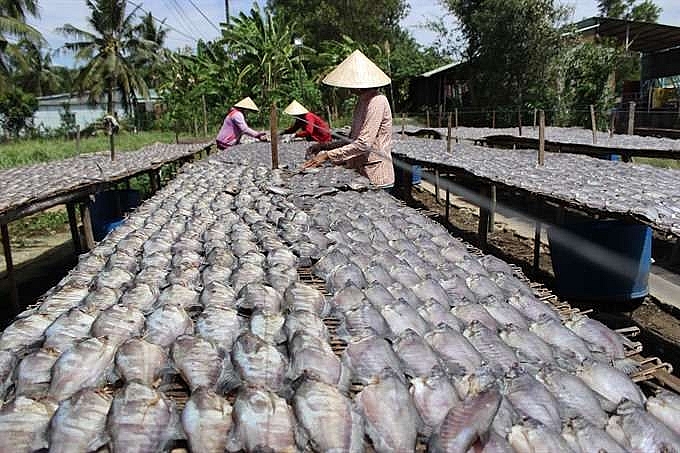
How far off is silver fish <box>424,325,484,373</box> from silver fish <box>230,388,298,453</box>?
582mm

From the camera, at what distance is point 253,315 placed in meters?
2.06

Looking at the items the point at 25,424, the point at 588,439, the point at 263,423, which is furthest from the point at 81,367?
the point at 588,439

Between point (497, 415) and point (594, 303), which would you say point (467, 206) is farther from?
point (497, 415)

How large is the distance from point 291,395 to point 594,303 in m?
5.63

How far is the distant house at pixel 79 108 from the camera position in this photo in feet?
116

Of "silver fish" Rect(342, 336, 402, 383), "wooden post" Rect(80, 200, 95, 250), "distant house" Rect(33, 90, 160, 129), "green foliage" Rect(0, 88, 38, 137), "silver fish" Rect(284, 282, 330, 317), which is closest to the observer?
"silver fish" Rect(342, 336, 402, 383)

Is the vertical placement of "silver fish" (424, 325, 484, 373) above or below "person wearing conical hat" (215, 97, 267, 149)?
below

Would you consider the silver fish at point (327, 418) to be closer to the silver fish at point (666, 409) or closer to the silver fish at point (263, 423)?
the silver fish at point (263, 423)

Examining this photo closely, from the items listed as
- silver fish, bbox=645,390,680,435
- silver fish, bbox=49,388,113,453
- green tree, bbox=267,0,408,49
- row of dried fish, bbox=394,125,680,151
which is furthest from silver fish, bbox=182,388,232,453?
green tree, bbox=267,0,408,49

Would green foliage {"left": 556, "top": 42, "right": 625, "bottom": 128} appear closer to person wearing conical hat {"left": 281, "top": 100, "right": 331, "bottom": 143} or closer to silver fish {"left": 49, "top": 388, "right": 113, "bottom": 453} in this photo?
person wearing conical hat {"left": 281, "top": 100, "right": 331, "bottom": 143}

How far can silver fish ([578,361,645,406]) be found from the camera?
1.73 metres

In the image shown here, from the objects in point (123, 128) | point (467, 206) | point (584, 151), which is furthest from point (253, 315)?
point (123, 128)

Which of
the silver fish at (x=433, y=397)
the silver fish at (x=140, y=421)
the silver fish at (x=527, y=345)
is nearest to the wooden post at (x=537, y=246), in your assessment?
the silver fish at (x=527, y=345)

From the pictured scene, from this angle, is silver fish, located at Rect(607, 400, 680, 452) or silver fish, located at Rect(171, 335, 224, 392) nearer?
silver fish, located at Rect(607, 400, 680, 452)
